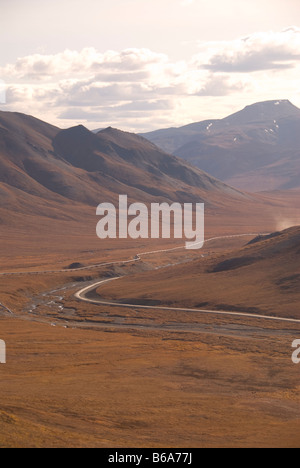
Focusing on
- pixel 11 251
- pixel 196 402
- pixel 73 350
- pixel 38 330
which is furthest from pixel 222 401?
pixel 11 251

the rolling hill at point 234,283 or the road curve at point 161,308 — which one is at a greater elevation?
the rolling hill at point 234,283

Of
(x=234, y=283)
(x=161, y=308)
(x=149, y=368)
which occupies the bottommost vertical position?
(x=161, y=308)

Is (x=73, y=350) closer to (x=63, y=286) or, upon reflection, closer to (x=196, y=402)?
(x=196, y=402)

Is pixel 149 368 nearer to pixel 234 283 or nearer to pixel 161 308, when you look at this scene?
pixel 161 308

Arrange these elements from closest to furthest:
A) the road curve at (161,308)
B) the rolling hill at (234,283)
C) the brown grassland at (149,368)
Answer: the brown grassland at (149,368), the road curve at (161,308), the rolling hill at (234,283)

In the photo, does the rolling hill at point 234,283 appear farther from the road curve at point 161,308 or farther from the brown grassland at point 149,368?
the road curve at point 161,308

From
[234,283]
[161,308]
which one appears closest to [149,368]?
[161,308]

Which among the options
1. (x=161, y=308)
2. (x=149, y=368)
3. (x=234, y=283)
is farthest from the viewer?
(x=234, y=283)

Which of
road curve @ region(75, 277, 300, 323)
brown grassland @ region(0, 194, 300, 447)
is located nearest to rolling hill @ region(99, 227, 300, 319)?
brown grassland @ region(0, 194, 300, 447)

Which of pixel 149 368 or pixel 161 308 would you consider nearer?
pixel 149 368

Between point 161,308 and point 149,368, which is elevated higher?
point 149,368

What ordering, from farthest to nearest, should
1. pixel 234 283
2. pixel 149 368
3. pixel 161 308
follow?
pixel 234 283
pixel 161 308
pixel 149 368

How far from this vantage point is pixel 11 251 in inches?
7574

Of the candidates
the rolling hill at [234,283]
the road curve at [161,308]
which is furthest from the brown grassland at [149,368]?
the road curve at [161,308]
